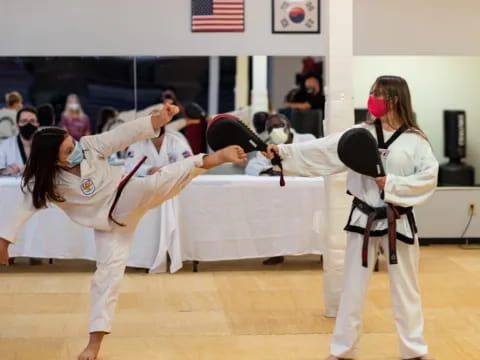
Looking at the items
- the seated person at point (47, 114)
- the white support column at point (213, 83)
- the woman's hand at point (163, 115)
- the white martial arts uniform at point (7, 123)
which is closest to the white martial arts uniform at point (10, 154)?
the white martial arts uniform at point (7, 123)

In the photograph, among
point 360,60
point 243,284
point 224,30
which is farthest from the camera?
point 360,60

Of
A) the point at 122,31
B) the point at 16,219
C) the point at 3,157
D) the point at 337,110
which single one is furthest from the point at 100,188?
the point at 122,31

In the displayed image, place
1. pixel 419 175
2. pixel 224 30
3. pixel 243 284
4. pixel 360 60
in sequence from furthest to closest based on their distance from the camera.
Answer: pixel 360 60 < pixel 224 30 < pixel 243 284 < pixel 419 175

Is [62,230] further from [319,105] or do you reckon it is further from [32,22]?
[319,105]

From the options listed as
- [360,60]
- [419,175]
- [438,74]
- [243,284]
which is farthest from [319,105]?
[419,175]

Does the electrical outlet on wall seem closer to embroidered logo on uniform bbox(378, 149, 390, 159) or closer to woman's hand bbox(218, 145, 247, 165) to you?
embroidered logo on uniform bbox(378, 149, 390, 159)

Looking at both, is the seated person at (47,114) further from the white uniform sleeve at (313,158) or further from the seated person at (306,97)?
the white uniform sleeve at (313,158)

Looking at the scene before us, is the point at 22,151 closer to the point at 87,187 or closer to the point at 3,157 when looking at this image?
the point at 3,157

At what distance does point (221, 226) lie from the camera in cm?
677

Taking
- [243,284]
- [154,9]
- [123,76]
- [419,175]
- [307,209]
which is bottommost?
[243,284]

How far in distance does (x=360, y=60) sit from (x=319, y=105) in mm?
736

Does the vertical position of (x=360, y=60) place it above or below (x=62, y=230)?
above

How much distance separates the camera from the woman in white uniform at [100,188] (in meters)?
4.02

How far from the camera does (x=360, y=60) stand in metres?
8.22
